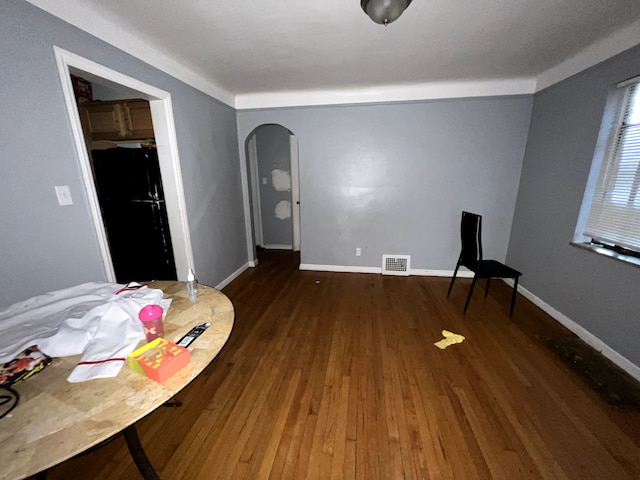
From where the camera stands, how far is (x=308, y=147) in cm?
331

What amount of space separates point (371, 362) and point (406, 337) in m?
0.48

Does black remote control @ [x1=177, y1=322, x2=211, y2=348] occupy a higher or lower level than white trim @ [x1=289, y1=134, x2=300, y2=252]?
lower

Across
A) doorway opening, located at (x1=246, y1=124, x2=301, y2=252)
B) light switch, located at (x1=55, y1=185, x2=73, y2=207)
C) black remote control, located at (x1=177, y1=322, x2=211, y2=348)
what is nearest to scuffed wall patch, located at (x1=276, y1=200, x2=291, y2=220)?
doorway opening, located at (x1=246, y1=124, x2=301, y2=252)

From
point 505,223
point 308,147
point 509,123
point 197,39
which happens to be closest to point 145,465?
point 197,39

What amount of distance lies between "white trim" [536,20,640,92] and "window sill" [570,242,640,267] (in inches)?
59.0

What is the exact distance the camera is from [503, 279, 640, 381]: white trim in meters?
1.73

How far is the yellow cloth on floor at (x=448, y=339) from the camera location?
2058 mm

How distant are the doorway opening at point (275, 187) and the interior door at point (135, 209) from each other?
1.67 meters

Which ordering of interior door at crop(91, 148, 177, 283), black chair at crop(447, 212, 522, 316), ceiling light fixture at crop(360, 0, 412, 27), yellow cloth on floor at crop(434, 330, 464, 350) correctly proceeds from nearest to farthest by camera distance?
ceiling light fixture at crop(360, 0, 412, 27) < yellow cloth on floor at crop(434, 330, 464, 350) < black chair at crop(447, 212, 522, 316) < interior door at crop(91, 148, 177, 283)

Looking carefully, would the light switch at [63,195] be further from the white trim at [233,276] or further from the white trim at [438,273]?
the white trim at [438,273]

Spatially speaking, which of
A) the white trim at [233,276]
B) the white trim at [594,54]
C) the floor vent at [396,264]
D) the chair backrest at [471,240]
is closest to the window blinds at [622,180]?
the white trim at [594,54]

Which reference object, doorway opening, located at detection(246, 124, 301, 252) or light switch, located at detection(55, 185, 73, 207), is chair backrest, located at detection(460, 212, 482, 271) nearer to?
doorway opening, located at detection(246, 124, 301, 252)

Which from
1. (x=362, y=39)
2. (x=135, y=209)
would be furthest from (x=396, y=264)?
(x=135, y=209)

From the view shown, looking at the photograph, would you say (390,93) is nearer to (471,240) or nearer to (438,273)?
(471,240)
